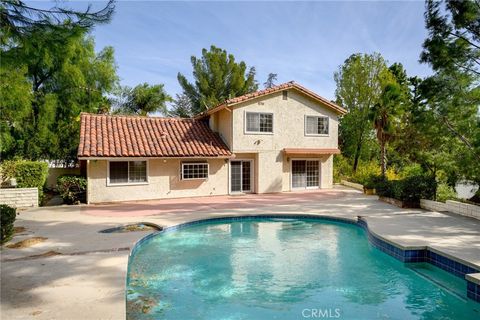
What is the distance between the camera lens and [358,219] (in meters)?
15.6

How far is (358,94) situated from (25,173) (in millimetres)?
32161

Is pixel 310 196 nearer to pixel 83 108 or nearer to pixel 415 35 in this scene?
pixel 415 35

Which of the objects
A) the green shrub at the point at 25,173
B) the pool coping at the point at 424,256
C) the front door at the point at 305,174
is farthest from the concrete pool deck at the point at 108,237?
the front door at the point at 305,174

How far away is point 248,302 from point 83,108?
30563 mm

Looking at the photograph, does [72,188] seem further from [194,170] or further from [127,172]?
[194,170]

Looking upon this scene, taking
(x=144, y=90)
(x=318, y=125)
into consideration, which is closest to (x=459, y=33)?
(x=318, y=125)

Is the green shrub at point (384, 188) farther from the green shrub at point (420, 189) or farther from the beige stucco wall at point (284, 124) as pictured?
the beige stucco wall at point (284, 124)

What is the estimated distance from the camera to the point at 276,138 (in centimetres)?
2578

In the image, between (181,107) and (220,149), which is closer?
(220,149)

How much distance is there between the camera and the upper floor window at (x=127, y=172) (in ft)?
70.3

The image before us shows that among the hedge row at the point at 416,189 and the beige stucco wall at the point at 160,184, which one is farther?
the beige stucco wall at the point at 160,184

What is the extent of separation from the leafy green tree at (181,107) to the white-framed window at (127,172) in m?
29.0

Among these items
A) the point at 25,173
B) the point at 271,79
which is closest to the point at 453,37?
the point at 25,173

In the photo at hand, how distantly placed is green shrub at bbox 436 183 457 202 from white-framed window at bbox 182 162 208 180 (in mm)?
15487
